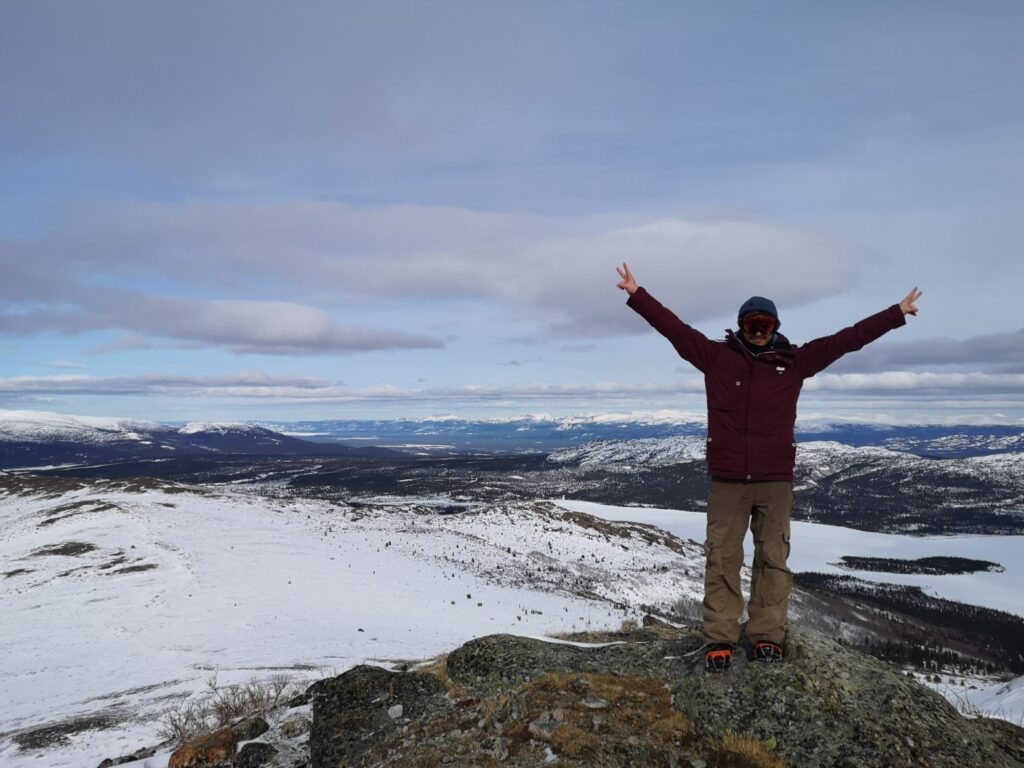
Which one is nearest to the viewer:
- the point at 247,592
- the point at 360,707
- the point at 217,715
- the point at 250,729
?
the point at 360,707

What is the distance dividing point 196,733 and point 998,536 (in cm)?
23238

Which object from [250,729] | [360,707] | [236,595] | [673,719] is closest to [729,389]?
[673,719]

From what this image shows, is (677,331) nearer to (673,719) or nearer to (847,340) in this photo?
(847,340)

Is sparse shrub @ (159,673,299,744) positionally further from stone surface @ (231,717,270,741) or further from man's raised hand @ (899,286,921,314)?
man's raised hand @ (899,286,921,314)

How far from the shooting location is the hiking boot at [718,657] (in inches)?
251

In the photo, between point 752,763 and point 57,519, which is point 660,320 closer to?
point 752,763

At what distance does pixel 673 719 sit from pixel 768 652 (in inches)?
55.6

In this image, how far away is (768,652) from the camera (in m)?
6.32

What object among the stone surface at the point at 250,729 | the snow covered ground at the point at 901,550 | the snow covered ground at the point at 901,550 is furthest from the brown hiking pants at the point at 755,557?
the snow covered ground at the point at 901,550

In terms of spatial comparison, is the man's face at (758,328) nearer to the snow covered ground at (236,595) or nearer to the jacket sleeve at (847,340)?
the jacket sleeve at (847,340)

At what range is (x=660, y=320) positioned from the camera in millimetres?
6754

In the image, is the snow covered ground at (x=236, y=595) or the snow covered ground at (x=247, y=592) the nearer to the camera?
the snow covered ground at (x=247, y=592)

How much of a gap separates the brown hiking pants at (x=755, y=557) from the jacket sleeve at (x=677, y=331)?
4.94 feet

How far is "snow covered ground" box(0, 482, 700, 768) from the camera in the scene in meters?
15.1
